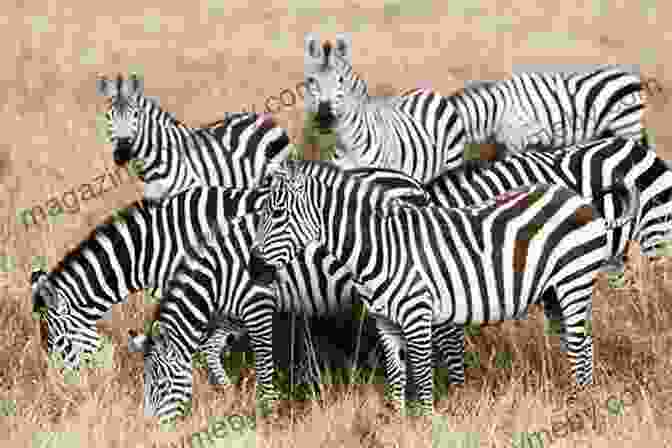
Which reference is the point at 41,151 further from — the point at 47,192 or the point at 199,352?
the point at 199,352

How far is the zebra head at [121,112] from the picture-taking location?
8.67 m

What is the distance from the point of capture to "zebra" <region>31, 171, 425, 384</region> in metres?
6.56

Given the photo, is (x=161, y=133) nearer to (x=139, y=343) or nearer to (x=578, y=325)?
(x=139, y=343)

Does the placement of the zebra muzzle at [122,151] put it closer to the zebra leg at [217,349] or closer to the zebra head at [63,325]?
the zebra head at [63,325]

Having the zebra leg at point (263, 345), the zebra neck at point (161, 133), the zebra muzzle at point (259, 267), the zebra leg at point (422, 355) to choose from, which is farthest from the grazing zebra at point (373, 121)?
the zebra muzzle at point (259, 267)

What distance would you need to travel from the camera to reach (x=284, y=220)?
18.1 feet

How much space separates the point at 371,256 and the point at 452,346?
43.4 inches

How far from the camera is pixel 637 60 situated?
756 inches

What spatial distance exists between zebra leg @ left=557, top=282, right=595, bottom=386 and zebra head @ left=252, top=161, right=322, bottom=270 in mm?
1611

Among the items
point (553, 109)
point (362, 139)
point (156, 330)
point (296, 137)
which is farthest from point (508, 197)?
point (296, 137)

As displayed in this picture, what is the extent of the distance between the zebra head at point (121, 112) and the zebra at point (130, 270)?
2057 mm

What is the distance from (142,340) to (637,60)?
50.5 feet

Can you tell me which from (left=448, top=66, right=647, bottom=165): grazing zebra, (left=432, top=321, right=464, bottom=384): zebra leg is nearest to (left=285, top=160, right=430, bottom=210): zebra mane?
(left=432, top=321, right=464, bottom=384): zebra leg

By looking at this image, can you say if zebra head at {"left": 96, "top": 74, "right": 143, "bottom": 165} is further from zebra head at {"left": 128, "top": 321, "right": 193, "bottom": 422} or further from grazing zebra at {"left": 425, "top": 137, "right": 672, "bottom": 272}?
zebra head at {"left": 128, "top": 321, "right": 193, "bottom": 422}
